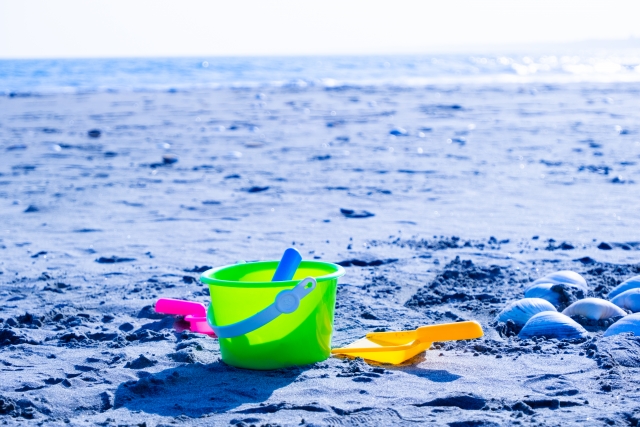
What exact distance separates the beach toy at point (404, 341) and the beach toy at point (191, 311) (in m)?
0.58

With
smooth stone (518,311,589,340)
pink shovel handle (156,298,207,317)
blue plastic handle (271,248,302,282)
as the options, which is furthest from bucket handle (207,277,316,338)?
smooth stone (518,311,589,340)

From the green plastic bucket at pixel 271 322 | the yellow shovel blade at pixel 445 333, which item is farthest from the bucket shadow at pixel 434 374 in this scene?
the green plastic bucket at pixel 271 322

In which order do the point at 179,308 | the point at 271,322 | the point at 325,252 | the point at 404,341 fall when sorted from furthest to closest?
the point at 325,252 → the point at 179,308 → the point at 404,341 → the point at 271,322

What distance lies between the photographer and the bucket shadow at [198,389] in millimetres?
2477

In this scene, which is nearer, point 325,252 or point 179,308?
point 179,308

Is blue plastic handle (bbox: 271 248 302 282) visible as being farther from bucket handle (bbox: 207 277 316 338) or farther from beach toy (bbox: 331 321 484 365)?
beach toy (bbox: 331 321 484 365)

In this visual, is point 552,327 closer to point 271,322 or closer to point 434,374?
point 434,374

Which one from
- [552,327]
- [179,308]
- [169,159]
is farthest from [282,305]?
[169,159]

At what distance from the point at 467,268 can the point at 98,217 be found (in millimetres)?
3000

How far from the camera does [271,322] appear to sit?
2746 mm

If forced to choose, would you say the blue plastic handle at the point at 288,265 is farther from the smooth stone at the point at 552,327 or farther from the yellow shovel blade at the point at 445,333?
the smooth stone at the point at 552,327

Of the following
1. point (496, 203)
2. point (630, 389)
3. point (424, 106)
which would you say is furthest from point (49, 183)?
point (424, 106)

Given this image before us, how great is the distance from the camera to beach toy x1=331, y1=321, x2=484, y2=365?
9.12ft

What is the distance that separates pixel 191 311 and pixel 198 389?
2.22ft
